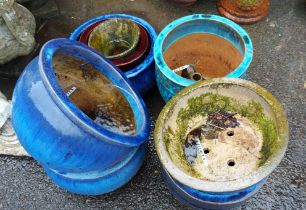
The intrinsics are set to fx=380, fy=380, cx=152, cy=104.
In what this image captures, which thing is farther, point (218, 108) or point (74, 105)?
point (218, 108)

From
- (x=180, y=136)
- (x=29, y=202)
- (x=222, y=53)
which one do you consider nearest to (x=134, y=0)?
(x=222, y=53)

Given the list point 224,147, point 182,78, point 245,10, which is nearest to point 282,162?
point 224,147

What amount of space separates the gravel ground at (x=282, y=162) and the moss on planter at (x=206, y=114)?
1.83ft

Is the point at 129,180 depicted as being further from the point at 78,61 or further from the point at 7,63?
the point at 7,63

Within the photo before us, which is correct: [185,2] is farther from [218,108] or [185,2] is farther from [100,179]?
[100,179]

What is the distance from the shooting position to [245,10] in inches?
160

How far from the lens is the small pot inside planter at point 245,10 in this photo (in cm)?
401

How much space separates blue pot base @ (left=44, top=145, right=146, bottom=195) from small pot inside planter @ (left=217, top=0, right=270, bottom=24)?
6.36ft

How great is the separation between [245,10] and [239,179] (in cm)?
229

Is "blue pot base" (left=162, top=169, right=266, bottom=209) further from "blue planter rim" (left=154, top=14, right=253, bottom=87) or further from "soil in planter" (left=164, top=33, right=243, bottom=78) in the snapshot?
"soil in planter" (left=164, top=33, right=243, bottom=78)

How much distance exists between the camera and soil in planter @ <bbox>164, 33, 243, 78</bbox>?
134 inches

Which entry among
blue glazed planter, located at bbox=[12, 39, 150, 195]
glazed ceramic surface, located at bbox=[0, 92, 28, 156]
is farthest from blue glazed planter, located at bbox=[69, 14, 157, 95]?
glazed ceramic surface, located at bbox=[0, 92, 28, 156]

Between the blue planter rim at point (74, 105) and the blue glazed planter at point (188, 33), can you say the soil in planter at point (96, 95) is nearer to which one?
the blue planter rim at point (74, 105)

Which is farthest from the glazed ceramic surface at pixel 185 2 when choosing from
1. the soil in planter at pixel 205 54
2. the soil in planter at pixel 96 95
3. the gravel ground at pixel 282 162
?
the soil in planter at pixel 96 95
